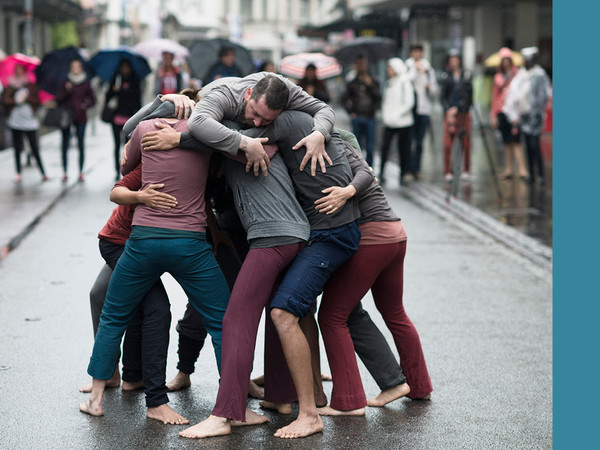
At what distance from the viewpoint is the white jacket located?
1598 centimetres

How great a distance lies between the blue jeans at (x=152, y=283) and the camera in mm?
5016

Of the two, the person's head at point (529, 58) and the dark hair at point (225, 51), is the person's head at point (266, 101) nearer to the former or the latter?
the person's head at point (529, 58)

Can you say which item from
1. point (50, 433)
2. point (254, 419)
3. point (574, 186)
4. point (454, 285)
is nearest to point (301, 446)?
point (254, 419)

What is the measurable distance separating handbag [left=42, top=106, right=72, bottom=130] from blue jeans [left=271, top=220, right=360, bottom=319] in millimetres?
11527

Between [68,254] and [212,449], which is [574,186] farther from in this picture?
[68,254]

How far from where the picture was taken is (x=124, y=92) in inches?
610

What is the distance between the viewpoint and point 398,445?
489 centimetres

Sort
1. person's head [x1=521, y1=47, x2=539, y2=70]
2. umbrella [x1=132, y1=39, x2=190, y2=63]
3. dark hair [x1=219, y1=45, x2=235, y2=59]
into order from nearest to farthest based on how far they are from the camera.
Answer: person's head [x1=521, y1=47, x2=539, y2=70], dark hair [x1=219, y1=45, x2=235, y2=59], umbrella [x1=132, y1=39, x2=190, y2=63]

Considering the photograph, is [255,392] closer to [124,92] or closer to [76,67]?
[124,92]

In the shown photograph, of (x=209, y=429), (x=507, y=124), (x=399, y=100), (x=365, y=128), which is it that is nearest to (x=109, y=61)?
(x=365, y=128)

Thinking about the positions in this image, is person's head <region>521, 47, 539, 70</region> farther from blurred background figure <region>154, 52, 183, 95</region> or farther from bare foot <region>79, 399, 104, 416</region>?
bare foot <region>79, 399, 104, 416</region>

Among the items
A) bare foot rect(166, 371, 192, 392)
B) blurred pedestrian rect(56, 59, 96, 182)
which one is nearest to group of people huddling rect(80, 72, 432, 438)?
bare foot rect(166, 371, 192, 392)

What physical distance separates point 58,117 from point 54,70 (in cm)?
98

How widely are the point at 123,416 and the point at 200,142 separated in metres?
1.44
